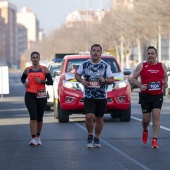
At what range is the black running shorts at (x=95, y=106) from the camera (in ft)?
49.1

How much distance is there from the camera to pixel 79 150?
14.7 metres

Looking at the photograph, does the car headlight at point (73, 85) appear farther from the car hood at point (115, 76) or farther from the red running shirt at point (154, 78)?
the red running shirt at point (154, 78)

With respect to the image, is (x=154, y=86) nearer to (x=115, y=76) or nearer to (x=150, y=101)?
(x=150, y=101)

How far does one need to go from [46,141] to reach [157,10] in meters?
44.5

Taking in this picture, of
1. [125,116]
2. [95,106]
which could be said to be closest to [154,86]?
[95,106]

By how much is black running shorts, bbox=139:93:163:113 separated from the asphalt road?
691mm

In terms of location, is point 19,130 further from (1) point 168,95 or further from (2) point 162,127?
(1) point 168,95

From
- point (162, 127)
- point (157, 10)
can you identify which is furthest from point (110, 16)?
point (162, 127)

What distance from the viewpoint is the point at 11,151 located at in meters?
14.7

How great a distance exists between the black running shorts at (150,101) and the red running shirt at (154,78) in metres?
0.09

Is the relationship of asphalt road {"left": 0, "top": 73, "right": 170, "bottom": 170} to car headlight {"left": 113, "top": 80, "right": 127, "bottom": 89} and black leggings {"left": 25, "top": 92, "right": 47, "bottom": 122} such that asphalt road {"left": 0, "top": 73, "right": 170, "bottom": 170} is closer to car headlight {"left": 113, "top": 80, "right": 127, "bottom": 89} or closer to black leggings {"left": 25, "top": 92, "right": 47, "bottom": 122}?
black leggings {"left": 25, "top": 92, "right": 47, "bottom": 122}

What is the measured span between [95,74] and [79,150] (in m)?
1.36

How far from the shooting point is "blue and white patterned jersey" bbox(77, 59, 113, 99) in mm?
14812

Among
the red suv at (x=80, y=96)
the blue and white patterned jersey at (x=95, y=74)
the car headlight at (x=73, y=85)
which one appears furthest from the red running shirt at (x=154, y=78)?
the car headlight at (x=73, y=85)
